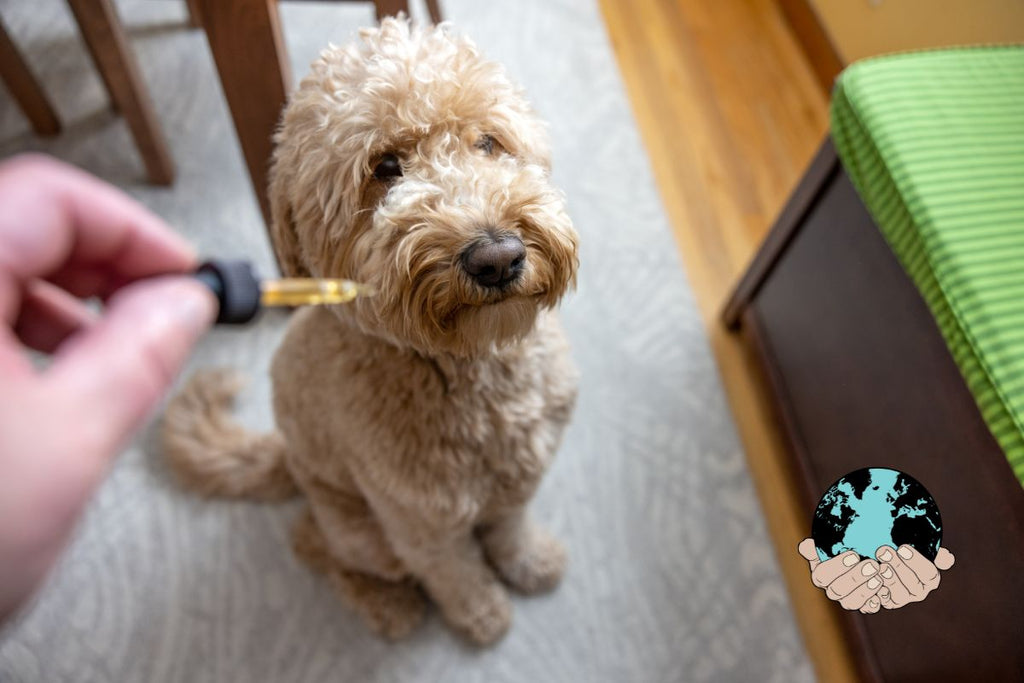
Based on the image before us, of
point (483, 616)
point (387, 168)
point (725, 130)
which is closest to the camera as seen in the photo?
point (387, 168)

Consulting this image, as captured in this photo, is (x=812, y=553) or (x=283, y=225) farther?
(x=283, y=225)

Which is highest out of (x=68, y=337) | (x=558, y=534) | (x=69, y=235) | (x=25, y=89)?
(x=69, y=235)

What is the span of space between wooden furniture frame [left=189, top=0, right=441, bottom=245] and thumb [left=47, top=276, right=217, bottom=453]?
2.37 feet

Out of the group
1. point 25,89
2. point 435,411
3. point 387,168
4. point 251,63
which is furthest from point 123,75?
point 435,411

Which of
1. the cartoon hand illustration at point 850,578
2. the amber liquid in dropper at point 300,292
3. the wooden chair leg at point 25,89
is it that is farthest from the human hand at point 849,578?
the wooden chair leg at point 25,89

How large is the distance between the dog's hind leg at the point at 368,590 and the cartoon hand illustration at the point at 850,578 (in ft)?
2.71

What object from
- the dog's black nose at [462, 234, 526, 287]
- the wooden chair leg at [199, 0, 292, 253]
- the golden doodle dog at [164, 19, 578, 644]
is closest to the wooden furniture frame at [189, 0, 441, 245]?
the wooden chair leg at [199, 0, 292, 253]

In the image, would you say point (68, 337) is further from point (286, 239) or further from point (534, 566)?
point (534, 566)

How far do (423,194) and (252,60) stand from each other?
504 mm

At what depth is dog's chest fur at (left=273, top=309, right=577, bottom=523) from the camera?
3.19ft

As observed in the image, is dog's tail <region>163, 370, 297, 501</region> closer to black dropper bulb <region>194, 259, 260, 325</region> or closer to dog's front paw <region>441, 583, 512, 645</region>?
dog's front paw <region>441, 583, 512, 645</region>

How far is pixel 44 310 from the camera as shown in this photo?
631 mm

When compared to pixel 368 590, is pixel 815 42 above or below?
above

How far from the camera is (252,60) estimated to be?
1125 millimetres
